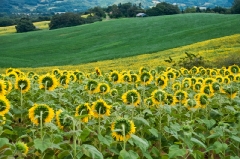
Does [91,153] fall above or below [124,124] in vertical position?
below

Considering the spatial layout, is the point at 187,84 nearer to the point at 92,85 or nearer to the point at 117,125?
the point at 92,85

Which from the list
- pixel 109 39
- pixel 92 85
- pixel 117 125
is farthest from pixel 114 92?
pixel 109 39

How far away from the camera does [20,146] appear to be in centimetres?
309

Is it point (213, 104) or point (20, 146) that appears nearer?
point (20, 146)

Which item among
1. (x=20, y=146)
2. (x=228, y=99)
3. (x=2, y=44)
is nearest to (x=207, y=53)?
(x=228, y=99)

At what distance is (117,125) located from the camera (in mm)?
3484

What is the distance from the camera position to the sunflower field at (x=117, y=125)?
3.42 meters

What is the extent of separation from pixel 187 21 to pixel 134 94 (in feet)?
177

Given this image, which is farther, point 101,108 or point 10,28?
point 10,28

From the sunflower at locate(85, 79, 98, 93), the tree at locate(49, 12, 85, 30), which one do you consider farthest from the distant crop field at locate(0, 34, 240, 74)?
the tree at locate(49, 12, 85, 30)

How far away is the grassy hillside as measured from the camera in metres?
42.3

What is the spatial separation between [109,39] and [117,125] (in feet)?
166

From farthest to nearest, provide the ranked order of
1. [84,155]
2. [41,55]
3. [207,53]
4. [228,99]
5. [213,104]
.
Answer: [41,55], [207,53], [228,99], [213,104], [84,155]

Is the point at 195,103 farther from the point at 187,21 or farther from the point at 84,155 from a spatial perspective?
the point at 187,21
